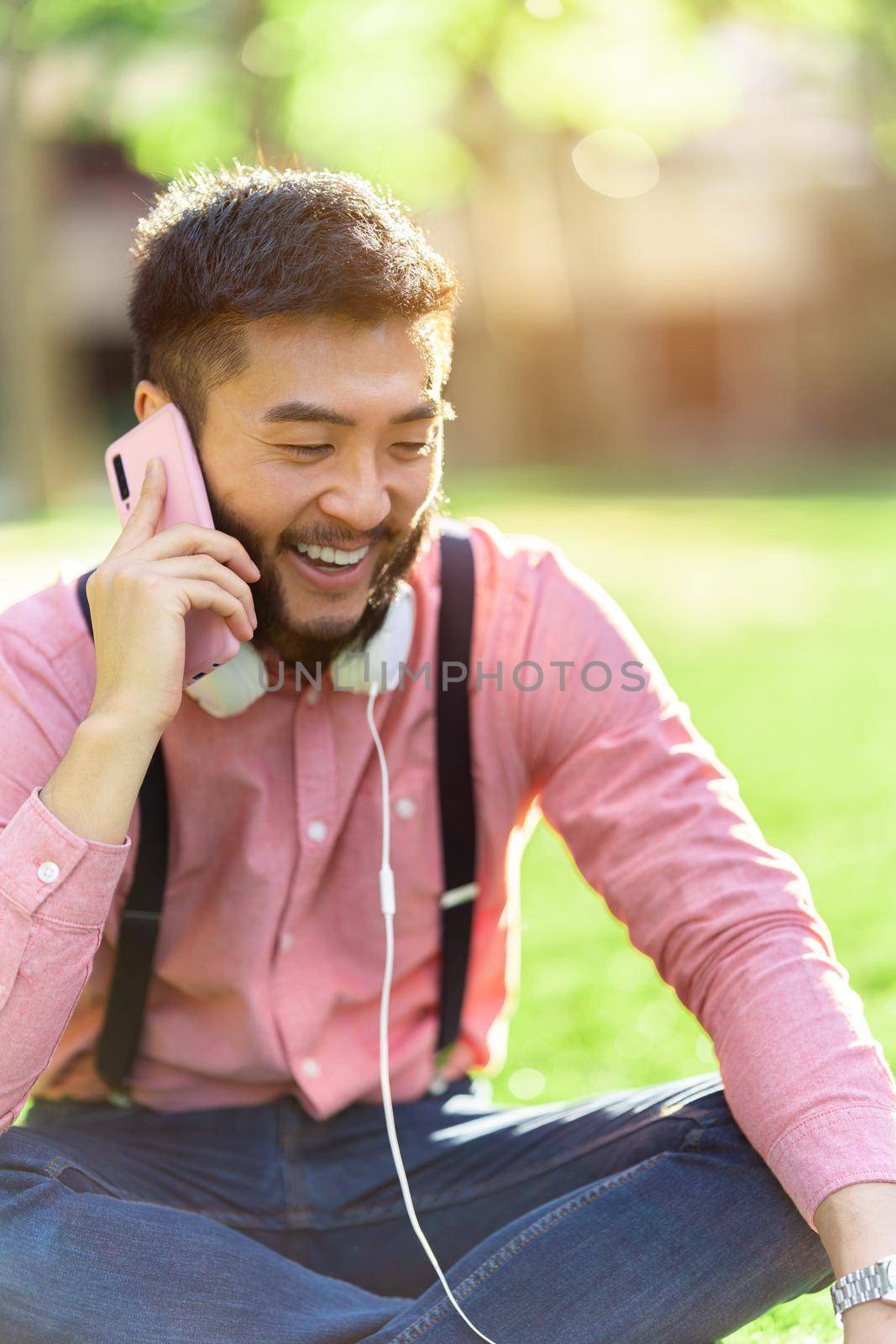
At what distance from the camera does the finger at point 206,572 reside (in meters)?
2.18

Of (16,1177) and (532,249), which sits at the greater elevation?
(532,249)

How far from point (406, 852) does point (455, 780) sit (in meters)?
0.15

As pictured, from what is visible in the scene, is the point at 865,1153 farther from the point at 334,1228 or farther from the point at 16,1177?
the point at 16,1177

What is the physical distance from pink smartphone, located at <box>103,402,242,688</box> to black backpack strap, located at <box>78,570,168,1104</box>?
0.18m

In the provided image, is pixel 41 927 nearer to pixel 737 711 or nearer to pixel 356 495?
pixel 356 495

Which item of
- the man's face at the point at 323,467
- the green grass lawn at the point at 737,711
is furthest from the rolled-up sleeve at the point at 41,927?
the green grass lawn at the point at 737,711

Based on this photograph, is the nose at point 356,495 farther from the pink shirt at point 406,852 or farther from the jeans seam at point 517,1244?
the jeans seam at point 517,1244

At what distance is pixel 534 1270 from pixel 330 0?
28.4 feet

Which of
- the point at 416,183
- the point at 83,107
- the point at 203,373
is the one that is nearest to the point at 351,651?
the point at 203,373

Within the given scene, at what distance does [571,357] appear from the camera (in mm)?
22609

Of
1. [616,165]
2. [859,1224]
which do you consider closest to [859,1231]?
[859,1224]

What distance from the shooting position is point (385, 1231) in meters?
2.43

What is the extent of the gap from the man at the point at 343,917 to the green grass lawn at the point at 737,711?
525 mm

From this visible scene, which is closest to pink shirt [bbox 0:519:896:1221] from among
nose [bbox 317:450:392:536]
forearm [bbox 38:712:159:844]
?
forearm [bbox 38:712:159:844]
